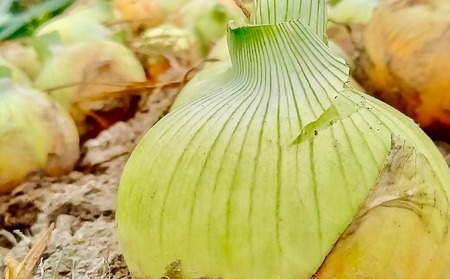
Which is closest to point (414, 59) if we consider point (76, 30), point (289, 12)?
point (289, 12)

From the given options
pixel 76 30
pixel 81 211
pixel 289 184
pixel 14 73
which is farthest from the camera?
pixel 76 30

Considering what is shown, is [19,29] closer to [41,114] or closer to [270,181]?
[41,114]

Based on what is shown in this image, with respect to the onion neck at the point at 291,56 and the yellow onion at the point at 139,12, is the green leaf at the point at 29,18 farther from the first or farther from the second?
the onion neck at the point at 291,56

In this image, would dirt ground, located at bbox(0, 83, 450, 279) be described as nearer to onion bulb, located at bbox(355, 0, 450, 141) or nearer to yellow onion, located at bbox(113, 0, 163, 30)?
onion bulb, located at bbox(355, 0, 450, 141)

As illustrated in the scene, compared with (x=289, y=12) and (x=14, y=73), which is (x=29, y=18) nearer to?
(x=14, y=73)

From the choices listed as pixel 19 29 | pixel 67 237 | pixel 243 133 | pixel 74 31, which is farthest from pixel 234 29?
pixel 19 29

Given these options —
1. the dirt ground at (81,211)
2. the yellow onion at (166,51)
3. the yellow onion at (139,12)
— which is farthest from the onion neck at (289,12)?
the yellow onion at (139,12)

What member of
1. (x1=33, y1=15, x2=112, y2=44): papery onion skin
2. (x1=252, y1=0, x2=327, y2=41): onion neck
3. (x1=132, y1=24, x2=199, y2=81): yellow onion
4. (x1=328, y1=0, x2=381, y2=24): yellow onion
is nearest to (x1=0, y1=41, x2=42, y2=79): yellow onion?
(x1=33, y1=15, x2=112, y2=44): papery onion skin
